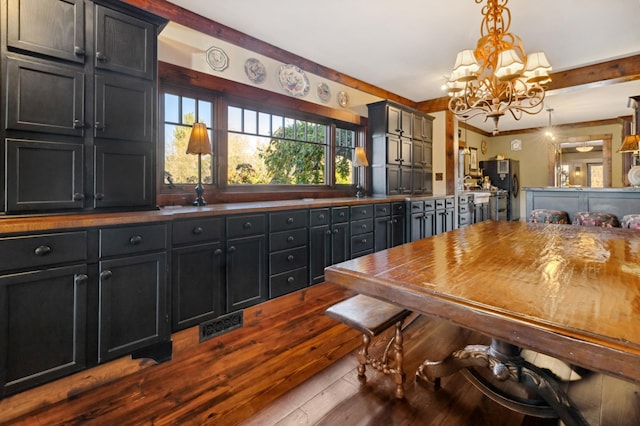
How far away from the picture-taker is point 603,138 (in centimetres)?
752

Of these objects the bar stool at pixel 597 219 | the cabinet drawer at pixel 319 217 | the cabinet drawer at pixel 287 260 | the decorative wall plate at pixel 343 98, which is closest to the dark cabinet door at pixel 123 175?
the cabinet drawer at pixel 287 260

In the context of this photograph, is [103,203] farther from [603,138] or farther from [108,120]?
[603,138]

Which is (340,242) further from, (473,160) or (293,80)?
(473,160)

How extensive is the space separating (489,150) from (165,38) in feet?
30.0

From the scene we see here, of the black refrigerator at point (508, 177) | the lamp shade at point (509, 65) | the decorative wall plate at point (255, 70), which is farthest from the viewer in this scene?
the black refrigerator at point (508, 177)

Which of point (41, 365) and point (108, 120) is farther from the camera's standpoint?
point (108, 120)

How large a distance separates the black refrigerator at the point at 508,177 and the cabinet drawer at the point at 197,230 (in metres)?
8.38

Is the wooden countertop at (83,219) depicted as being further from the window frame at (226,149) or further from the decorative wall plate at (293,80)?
the decorative wall plate at (293,80)

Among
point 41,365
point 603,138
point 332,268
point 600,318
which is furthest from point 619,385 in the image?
point 603,138

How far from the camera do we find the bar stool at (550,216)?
13.9ft

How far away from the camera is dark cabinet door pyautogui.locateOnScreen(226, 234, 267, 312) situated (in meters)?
2.34

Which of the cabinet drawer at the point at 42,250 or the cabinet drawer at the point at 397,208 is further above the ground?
the cabinet drawer at the point at 397,208

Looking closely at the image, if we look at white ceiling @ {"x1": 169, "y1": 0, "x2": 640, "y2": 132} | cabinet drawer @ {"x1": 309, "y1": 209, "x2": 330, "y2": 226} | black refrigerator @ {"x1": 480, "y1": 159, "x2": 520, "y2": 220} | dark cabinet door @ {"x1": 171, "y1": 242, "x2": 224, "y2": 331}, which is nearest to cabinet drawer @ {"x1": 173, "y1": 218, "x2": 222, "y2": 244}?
dark cabinet door @ {"x1": 171, "y1": 242, "x2": 224, "y2": 331}

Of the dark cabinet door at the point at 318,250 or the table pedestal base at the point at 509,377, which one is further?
the dark cabinet door at the point at 318,250
